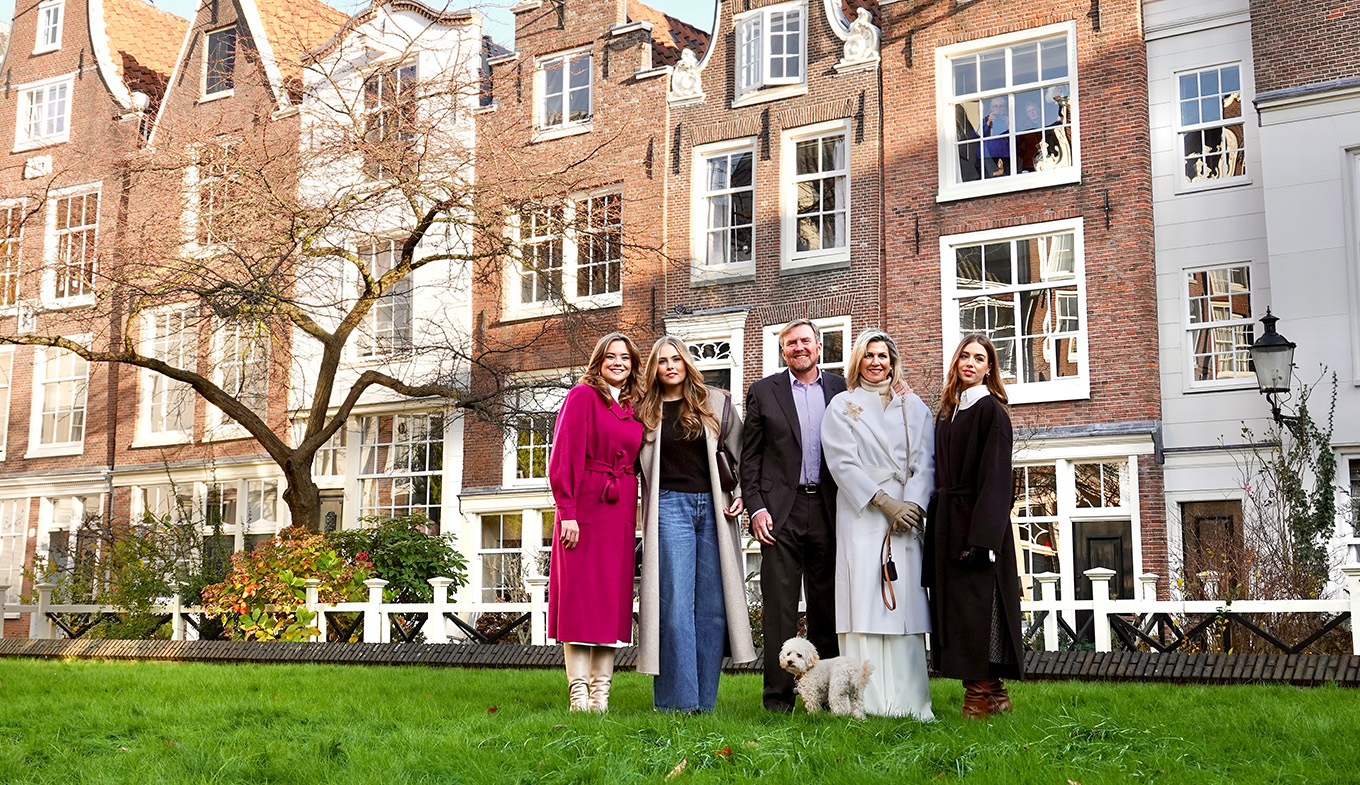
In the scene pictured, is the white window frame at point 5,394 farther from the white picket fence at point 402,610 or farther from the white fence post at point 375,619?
the white fence post at point 375,619

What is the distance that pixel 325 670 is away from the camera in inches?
432

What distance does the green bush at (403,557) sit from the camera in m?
19.6

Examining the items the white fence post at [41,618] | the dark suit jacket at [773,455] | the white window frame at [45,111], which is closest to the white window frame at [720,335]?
the white fence post at [41,618]

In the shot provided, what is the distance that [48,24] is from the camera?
30.7m

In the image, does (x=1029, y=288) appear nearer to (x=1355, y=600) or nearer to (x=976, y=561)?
(x=1355, y=600)

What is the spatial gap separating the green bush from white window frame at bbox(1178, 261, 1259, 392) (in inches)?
409

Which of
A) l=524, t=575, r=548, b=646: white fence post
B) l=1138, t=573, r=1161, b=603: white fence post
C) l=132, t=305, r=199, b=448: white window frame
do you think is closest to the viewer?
l=1138, t=573, r=1161, b=603: white fence post

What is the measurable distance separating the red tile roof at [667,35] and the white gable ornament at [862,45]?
3206mm

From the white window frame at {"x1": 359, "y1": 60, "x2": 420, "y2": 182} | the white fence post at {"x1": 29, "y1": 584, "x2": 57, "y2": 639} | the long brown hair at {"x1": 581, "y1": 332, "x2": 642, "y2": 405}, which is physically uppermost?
the white window frame at {"x1": 359, "y1": 60, "x2": 420, "y2": 182}

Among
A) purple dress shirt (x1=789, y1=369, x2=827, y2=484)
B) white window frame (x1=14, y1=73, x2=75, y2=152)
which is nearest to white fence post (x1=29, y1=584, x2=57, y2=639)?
white window frame (x1=14, y1=73, x2=75, y2=152)

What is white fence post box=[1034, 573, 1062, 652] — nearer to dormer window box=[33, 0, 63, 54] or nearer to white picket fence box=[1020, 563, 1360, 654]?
white picket fence box=[1020, 563, 1360, 654]

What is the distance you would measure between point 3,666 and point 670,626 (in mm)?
7383

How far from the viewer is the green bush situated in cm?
1958

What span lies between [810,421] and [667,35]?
17.8 metres
